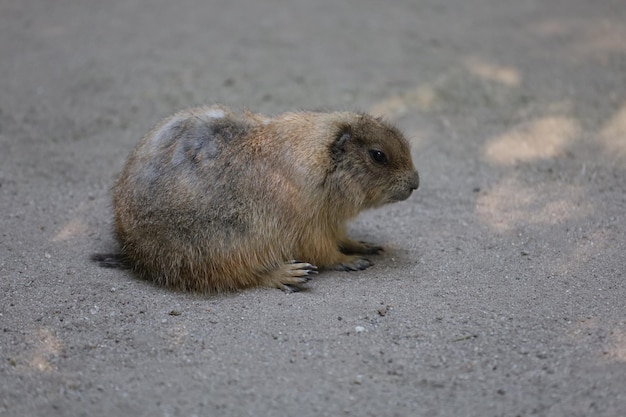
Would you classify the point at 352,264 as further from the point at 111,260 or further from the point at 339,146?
the point at 111,260

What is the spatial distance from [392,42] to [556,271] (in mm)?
5257

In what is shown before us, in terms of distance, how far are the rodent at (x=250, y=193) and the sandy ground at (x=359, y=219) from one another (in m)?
0.21

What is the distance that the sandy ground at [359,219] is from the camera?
4.49 m

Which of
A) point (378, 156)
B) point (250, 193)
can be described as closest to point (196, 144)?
point (250, 193)

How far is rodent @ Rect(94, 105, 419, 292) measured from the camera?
559 centimetres

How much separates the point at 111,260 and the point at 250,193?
4.10 feet

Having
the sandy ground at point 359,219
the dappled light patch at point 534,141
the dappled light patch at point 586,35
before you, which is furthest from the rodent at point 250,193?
the dappled light patch at point 586,35

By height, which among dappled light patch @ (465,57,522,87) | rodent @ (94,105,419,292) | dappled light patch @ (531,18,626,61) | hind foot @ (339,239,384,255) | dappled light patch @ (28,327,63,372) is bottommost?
dappled light patch @ (28,327,63,372)

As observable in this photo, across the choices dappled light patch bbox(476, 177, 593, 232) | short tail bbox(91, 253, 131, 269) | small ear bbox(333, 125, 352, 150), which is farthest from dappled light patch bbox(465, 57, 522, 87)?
short tail bbox(91, 253, 131, 269)

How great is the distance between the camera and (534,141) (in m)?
8.10

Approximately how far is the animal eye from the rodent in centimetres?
1

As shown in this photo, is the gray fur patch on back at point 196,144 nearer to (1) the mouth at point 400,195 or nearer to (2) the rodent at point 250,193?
(2) the rodent at point 250,193

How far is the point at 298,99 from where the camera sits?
8859 millimetres

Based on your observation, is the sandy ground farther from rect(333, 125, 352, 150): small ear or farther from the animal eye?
Answer: rect(333, 125, 352, 150): small ear
